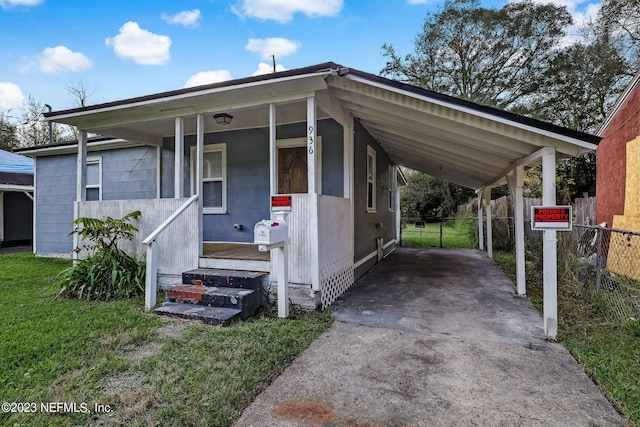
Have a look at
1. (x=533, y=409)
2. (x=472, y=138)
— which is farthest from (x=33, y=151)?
(x=533, y=409)

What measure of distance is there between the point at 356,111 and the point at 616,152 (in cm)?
699

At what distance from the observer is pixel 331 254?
470 centimetres

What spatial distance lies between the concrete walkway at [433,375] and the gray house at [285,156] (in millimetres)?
1171

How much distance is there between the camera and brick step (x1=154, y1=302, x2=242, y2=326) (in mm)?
3622

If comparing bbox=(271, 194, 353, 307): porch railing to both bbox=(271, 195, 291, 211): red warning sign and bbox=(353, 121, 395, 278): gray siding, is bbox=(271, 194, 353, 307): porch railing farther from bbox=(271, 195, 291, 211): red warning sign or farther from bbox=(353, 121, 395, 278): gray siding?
bbox=(353, 121, 395, 278): gray siding

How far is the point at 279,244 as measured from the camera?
393 cm

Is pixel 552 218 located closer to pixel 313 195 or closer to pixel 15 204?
pixel 313 195

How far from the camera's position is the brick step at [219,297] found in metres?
3.87

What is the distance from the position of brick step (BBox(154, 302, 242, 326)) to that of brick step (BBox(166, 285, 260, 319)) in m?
0.06

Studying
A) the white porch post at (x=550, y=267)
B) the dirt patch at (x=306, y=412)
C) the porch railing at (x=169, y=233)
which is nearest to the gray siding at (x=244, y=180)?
the porch railing at (x=169, y=233)

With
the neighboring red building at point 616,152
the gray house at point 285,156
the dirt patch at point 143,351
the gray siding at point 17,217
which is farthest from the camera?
the gray siding at point 17,217

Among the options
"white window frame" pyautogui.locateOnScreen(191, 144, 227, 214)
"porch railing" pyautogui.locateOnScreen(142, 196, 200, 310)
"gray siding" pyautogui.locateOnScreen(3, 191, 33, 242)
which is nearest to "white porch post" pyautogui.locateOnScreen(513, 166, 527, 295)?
"porch railing" pyautogui.locateOnScreen(142, 196, 200, 310)

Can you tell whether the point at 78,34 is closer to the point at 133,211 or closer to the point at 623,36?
the point at 133,211

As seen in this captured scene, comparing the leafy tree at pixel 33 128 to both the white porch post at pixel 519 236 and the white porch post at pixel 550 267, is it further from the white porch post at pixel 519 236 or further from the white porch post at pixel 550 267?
the white porch post at pixel 550 267
